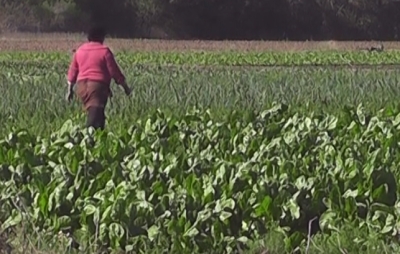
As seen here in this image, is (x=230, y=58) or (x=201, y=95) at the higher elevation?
(x=201, y=95)

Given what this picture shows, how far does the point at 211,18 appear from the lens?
55031 mm

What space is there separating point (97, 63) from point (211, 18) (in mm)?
43767

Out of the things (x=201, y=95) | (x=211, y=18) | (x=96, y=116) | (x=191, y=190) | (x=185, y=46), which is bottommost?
(x=185, y=46)

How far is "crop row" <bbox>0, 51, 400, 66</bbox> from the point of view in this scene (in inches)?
1356

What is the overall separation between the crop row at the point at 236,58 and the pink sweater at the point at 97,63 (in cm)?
2172

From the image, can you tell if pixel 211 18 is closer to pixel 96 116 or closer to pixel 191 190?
pixel 96 116

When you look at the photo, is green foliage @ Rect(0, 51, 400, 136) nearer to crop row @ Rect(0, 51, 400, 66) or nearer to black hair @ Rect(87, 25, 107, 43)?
black hair @ Rect(87, 25, 107, 43)

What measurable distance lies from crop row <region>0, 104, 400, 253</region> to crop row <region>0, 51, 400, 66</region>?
25.0 metres

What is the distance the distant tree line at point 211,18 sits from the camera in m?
54.2

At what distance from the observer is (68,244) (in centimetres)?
660

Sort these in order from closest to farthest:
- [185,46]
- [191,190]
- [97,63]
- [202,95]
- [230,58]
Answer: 1. [191,190]
2. [97,63]
3. [202,95]
4. [230,58]
5. [185,46]

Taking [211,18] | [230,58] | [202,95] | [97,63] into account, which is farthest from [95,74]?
[211,18]

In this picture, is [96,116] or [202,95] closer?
[96,116]

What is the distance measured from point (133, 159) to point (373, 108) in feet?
21.2
